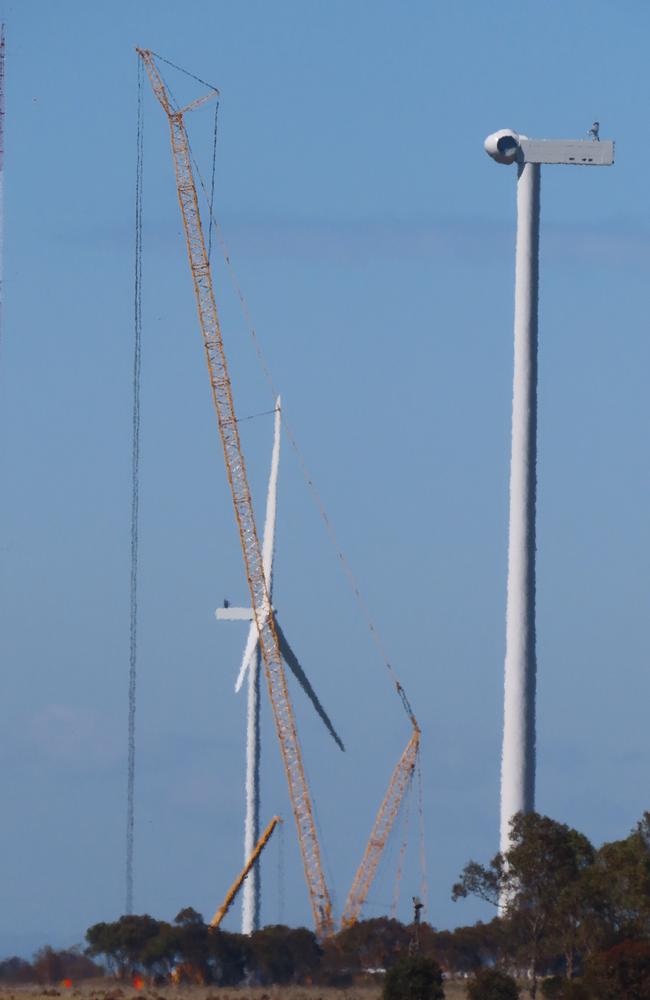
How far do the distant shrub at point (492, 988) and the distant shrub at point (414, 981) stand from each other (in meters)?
2.36

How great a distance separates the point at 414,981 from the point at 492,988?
239 inches

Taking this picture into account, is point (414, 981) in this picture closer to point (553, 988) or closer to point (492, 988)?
point (492, 988)

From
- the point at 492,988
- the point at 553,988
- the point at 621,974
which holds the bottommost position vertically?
the point at 492,988

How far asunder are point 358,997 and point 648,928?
2237 centimetres

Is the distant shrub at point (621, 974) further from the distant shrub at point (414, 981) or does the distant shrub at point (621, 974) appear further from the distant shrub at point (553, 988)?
the distant shrub at point (553, 988)

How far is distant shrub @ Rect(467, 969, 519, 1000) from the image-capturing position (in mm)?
172500

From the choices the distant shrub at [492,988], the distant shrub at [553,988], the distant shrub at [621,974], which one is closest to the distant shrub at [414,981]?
the distant shrub at [492,988]

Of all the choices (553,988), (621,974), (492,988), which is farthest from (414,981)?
(553,988)

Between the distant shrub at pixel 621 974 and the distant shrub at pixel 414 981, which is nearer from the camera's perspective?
the distant shrub at pixel 621 974

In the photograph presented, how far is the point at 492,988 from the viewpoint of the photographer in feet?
569

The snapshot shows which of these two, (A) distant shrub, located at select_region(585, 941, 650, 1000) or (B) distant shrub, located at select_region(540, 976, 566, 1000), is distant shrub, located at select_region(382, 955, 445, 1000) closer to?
(A) distant shrub, located at select_region(585, 941, 650, 1000)

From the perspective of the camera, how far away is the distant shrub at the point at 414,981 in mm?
168625

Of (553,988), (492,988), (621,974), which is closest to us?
(621,974)

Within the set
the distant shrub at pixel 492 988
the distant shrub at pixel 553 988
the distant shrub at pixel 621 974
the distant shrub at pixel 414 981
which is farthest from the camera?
the distant shrub at pixel 553 988
